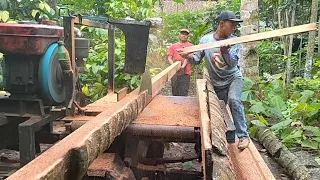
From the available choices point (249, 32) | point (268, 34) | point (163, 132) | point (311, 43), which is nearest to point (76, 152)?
point (163, 132)

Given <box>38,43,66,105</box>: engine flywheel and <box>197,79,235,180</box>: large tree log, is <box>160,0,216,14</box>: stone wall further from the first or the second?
<box>197,79,235,180</box>: large tree log

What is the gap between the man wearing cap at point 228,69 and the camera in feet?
15.3

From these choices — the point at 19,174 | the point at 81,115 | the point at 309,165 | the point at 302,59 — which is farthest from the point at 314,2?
the point at 19,174

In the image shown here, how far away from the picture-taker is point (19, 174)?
168 centimetres

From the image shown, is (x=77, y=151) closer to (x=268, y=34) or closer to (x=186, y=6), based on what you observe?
(x=268, y=34)

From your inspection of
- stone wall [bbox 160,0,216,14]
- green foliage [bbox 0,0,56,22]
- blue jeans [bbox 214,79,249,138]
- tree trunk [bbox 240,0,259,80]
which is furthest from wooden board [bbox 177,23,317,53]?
stone wall [bbox 160,0,216,14]

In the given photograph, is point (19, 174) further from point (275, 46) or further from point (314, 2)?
point (275, 46)

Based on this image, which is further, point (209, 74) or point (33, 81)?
point (209, 74)

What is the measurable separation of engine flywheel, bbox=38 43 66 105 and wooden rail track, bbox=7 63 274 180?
0.38m

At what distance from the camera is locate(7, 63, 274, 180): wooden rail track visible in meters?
1.89

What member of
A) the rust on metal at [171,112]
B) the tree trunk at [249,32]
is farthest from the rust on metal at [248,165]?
the tree trunk at [249,32]

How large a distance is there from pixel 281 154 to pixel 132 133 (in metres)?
2.97

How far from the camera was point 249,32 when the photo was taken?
845 centimetres

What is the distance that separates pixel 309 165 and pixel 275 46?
33.7 ft
